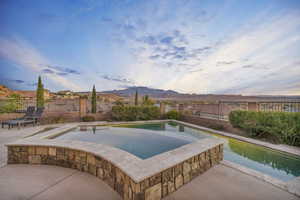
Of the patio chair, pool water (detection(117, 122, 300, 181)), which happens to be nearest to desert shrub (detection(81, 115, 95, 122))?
the patio chair

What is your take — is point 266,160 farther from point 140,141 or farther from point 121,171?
point 121,171

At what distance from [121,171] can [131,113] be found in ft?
25.9

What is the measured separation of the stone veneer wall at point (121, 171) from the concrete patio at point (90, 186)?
0.12 meters

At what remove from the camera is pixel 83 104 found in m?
9.59

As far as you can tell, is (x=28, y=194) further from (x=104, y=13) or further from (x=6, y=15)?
(x=6, y=15)

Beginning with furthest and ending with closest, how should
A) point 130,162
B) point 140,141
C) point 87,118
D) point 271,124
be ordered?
point 87,118, point 271,124, point 140,141, point 130,162

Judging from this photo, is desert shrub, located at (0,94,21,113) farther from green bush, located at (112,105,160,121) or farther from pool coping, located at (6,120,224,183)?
pool coping, located at (6,120,224,183)

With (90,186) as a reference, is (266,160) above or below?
below

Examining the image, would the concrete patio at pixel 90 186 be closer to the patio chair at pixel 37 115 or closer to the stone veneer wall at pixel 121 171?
the stone veneer wall at pixel 121 171

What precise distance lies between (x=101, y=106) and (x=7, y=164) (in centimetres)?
794

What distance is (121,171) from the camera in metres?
1.96

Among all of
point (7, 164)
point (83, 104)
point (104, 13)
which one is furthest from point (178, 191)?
point (83, 104)

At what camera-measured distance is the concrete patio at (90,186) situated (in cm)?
203

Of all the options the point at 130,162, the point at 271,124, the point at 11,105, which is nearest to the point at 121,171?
the point at 130,162
